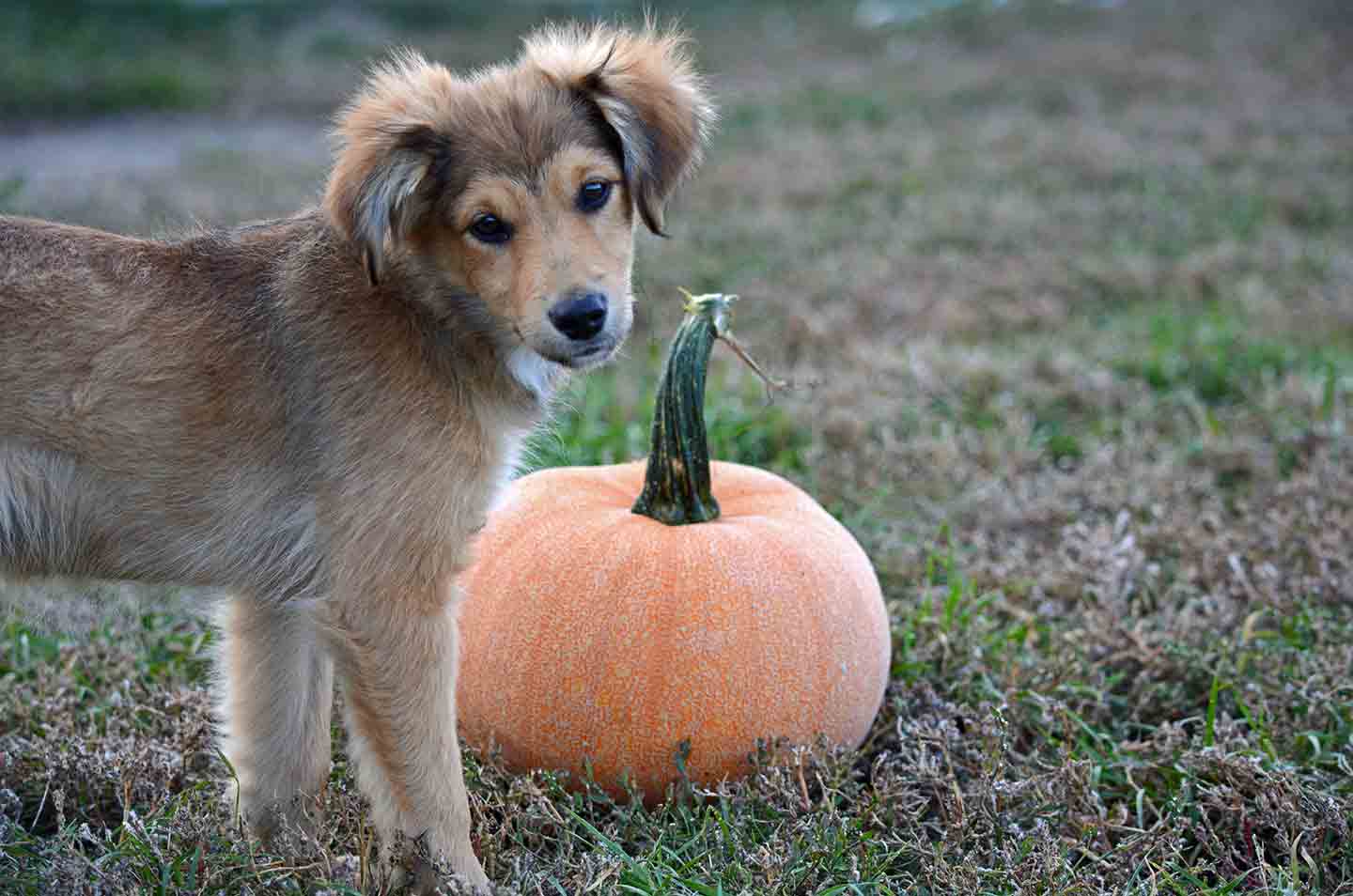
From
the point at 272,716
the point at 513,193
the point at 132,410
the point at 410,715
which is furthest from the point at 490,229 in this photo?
the point at 272,716

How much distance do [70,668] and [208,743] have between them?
0.66 meters

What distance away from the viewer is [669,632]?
304 cm

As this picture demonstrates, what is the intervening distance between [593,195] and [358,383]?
26.3 inches

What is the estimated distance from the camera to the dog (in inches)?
101

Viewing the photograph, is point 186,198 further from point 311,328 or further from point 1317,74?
point 1317,74

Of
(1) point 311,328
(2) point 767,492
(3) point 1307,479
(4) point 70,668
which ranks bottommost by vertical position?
(4) point 70,668

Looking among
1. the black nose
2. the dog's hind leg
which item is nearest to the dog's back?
the dog's hind leg

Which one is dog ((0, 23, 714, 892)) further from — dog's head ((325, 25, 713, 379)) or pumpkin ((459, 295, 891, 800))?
pumpkin ((459, 295, 891, 800))

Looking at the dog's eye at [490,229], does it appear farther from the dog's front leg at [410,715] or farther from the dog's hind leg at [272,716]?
the dog's hind leg at [272,716]

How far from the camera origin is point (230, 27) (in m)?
17.6

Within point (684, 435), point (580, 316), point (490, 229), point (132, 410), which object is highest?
point (490, 229)

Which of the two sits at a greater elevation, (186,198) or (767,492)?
(767,492)

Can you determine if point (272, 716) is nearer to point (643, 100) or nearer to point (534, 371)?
point (534, 371)

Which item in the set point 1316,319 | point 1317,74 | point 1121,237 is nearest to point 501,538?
point 1316,319
